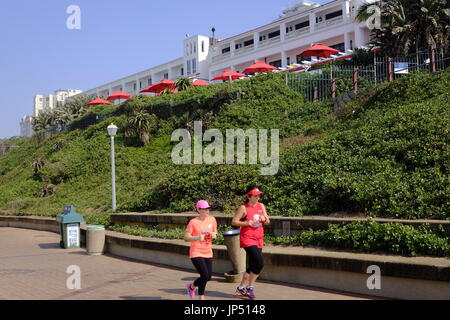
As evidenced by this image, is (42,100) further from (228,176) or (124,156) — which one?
(228,176)

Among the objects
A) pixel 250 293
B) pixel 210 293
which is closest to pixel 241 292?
pixel 250 293

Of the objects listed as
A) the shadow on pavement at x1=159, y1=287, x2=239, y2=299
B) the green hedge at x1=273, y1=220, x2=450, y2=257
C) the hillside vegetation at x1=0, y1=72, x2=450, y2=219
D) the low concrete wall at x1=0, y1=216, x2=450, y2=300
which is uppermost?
the hillside vegetation at x1=0, y1=72, x2=450, y2=219

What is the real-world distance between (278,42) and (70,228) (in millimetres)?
38881

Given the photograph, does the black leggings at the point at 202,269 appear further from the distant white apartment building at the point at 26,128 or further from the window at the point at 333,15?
the distant white apartment building at the point at 26,128

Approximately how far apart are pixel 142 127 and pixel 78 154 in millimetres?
4700

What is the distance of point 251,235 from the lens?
23.2 feet

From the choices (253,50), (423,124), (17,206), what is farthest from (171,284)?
(253,50)

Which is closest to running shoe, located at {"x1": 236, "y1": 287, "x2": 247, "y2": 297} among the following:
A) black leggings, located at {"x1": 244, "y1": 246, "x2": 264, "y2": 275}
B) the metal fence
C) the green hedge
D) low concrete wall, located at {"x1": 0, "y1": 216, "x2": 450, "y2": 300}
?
black leggings, located at {"x1": 244, "y1": 246, "x2": 264, "y2": 275}

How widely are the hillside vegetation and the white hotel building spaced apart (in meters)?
14.3

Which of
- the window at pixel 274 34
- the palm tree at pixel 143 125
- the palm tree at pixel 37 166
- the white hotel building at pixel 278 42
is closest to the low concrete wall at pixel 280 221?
the palm tree at pixel 143 125

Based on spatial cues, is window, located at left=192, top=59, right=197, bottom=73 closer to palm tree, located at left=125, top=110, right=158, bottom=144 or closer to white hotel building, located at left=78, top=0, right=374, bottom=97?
white hotel building, located at left=78, top=0, right=374, bottom=97

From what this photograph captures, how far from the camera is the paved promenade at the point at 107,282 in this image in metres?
7.43

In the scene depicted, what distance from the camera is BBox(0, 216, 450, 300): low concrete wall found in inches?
251

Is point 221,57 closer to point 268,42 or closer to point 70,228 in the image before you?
point 268,42
